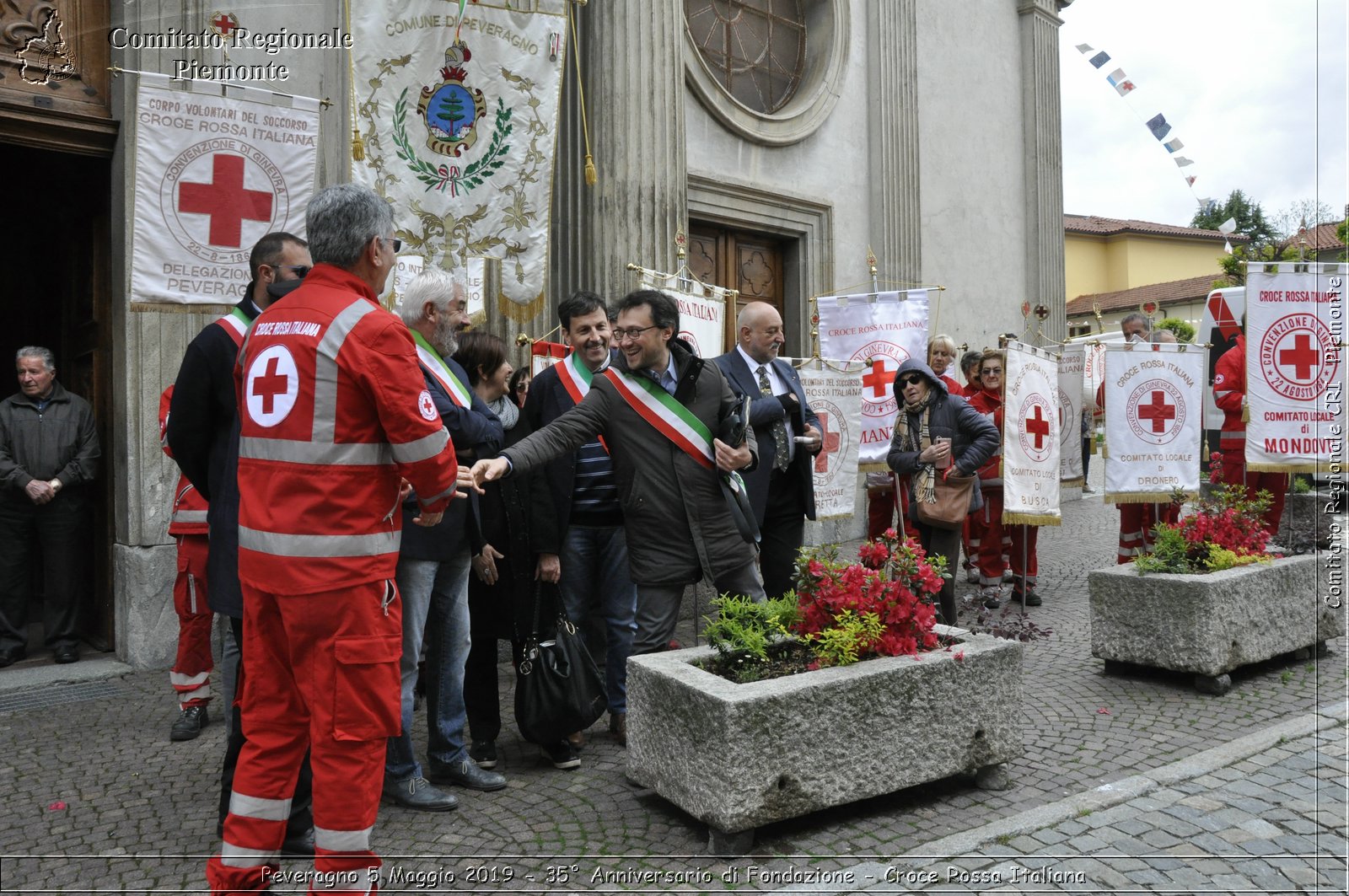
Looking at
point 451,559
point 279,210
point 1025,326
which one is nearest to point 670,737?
point 451,559

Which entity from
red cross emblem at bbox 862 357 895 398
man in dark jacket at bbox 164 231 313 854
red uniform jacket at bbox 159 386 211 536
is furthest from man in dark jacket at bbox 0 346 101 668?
red cross emblem at bbox 862 357 895 398

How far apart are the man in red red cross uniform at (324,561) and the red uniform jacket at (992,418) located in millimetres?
5838

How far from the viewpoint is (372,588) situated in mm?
2818

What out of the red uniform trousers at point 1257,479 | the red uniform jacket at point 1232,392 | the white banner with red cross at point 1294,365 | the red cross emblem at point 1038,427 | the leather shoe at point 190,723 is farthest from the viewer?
the red uniform trousers at point 1257,479

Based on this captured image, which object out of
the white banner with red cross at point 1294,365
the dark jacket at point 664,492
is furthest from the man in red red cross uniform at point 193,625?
the white banner with red cross at point 1294,365

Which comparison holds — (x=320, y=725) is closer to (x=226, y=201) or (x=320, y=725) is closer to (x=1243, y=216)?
(x=226, y=201)

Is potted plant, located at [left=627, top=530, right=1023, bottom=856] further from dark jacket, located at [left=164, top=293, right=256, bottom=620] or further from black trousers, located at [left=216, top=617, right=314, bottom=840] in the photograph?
dark jacket, located at [left=164, top=293, right=256, bottom=620]

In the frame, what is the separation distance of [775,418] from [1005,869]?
95.8 inches

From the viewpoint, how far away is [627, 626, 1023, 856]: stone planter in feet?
11.3

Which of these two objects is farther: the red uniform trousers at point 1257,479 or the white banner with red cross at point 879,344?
the red uniform trousers at point 1257,479

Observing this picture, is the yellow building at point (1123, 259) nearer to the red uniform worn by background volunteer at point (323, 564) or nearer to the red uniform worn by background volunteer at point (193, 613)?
the red uniform worn by background volunteer at point (193, 613)

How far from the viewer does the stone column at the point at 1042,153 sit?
1394 centimetres

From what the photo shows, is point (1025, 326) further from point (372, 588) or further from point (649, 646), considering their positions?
point (372, 588)

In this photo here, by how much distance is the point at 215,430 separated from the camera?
367 cm
